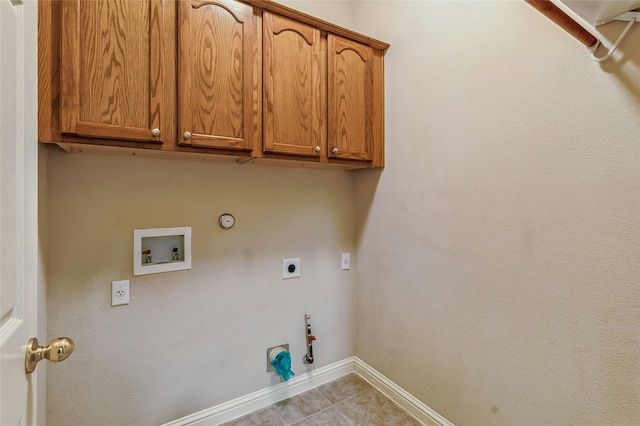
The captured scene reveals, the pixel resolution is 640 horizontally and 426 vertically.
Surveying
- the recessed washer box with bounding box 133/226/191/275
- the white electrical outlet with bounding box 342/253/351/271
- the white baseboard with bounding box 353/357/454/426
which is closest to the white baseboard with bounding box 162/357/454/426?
the white baseboard with bounding box 353/357/454/426

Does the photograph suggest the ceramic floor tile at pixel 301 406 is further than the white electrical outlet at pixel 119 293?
Yes

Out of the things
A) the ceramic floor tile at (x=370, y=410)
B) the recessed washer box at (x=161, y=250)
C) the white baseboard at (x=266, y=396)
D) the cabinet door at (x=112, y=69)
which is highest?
the cabinet door at (x=112, y=69)

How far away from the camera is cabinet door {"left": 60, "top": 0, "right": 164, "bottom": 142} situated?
1.07 m

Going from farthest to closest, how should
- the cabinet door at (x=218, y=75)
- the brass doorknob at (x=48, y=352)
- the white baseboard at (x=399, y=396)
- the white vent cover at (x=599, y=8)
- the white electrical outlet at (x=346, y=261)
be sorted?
1. the white electrical outlet at (x=346, y=261)
2. the white baseboard at (x=399, y=396)
3. the cabinet door at (x=218, y=75)
4. the white vent cover at (x=599, y=8)
5. the brass doorknob at (x=48, y=352)

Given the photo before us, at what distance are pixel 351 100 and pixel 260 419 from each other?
197 cm

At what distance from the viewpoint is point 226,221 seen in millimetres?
1671

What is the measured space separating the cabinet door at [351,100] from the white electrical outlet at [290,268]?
74 cm

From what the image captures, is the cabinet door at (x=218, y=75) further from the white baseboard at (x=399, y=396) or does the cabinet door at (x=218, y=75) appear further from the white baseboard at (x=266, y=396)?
the white baseboard at (x=399, y=396)

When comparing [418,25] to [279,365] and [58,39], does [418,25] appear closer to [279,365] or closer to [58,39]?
[58,39]

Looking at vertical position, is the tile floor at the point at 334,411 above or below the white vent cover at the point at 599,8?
below

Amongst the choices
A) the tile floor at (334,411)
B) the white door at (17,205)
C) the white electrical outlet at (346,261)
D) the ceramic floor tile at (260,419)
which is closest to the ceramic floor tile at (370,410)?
the tile floor at (334,411)

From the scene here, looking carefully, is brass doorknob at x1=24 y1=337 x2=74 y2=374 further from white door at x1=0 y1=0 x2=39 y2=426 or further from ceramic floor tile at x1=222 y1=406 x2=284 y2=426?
ceramic floor tile at x1=222 y1=406 x2=284 y2=426

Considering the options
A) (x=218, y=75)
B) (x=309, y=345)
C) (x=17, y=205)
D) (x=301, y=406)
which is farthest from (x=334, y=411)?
(x=218, y=75)

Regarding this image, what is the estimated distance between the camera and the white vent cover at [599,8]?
2.90ft
